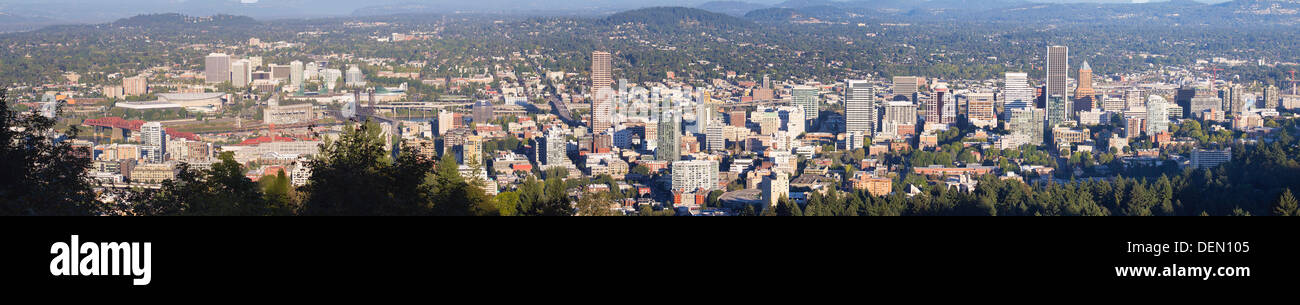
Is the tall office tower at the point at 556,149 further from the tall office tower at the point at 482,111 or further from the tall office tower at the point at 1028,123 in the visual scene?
the tall office tower at the point at 1028,123

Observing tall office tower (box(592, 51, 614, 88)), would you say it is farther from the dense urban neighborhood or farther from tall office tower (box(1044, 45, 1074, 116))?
tall office tower (box(1044, 45, 1074, 116))

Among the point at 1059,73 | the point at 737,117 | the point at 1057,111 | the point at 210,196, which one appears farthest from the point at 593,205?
the point at 1059,73

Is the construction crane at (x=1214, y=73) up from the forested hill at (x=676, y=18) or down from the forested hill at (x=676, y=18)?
down

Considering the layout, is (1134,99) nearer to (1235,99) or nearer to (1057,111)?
(1235,99)

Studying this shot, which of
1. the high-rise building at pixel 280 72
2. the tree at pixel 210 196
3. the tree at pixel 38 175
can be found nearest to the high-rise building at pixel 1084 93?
the high-rise building at pixel 280 72

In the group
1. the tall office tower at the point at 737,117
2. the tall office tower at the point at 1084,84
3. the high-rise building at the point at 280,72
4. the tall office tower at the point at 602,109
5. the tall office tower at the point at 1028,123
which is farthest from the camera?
the tall office tower at the point at 1084,84

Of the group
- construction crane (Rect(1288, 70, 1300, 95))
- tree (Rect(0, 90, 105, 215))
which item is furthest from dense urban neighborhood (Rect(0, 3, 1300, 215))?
Result: construction crane (Rect(1288, 70, 1300, 95))
